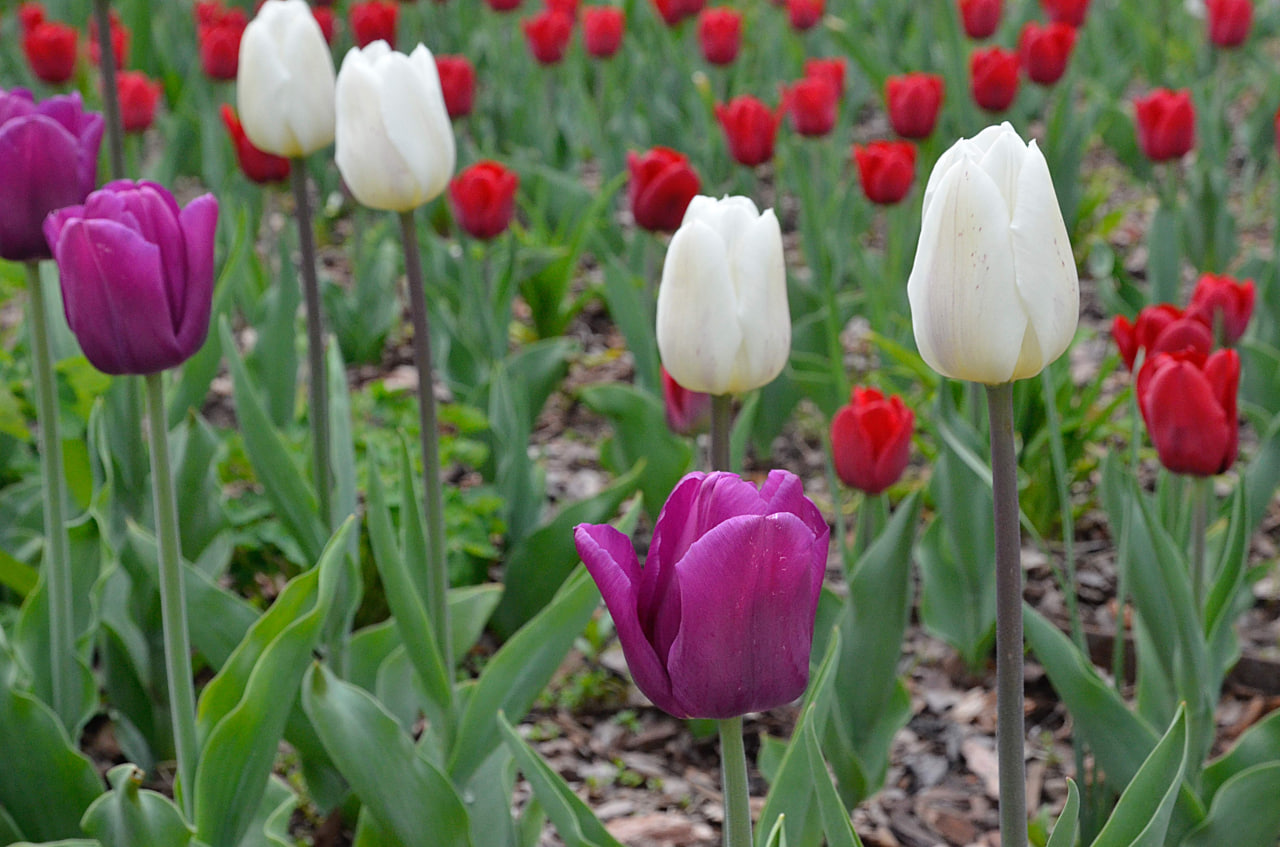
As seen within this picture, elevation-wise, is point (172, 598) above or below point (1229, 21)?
below

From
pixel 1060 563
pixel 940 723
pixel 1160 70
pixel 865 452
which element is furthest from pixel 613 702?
pixel 1160 70

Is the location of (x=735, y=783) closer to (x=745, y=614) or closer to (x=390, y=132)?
(x=745, y=614)

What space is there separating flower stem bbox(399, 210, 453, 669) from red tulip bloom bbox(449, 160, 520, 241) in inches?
41.9

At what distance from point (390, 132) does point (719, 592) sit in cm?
82

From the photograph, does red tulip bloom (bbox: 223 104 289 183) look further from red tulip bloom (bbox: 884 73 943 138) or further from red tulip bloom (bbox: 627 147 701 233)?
red tulip bloom (bbox: 884 73 943 138)

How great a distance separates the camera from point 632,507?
1.75 metres

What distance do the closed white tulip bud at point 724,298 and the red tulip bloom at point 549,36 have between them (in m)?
2.86

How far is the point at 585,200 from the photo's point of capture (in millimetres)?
3547

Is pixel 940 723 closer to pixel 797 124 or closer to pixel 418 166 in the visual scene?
pixel 418 166

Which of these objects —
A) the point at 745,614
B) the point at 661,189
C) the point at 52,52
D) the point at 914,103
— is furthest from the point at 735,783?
the point at 52,52

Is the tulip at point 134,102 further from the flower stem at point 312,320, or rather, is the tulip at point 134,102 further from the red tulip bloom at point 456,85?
the flower stem at point 312,320

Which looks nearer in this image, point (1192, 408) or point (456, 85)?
point (1192, 408)

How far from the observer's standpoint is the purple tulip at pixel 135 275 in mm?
1209

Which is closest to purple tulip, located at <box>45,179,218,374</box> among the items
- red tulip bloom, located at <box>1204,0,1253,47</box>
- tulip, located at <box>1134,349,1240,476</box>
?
tulip, located at <box>1134,349,1240,476</box>
